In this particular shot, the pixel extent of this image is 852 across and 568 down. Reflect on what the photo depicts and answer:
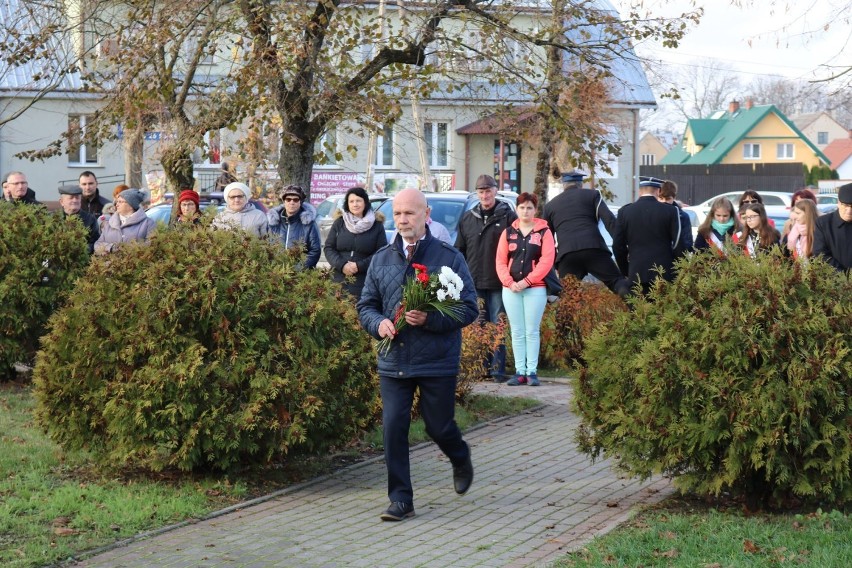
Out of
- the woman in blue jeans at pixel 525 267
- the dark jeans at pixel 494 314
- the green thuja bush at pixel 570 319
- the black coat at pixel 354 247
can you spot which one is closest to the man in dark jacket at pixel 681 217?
the green thuja bush at pixel 570 319

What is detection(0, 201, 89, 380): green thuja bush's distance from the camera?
10.6m

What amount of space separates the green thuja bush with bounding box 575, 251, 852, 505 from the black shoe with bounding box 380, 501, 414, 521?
128 centimetres

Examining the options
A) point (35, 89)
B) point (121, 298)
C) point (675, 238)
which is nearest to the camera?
point (121, 298)

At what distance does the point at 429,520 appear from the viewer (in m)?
6.70

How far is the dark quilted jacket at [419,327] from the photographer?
6672 millimetres

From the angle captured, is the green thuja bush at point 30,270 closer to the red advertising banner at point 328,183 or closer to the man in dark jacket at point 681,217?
the man in dark jacket at point 681,217

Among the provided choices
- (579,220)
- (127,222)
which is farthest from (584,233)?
(127,222)

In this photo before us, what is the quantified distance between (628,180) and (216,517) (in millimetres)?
43289

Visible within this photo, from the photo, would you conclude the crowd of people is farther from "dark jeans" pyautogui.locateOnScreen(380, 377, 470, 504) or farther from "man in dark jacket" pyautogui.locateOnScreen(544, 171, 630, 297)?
"dark jeans" pyautogui.locateOnScreen(380, 377, 470, 504)

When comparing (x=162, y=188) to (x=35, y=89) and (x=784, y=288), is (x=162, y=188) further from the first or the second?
(x=784, y=288)

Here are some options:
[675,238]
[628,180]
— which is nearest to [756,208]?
[675,238]

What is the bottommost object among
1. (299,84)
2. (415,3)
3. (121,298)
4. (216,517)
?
(216,517)

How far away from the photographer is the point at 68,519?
21.3ft

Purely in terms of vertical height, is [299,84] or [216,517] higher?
[299,84]
